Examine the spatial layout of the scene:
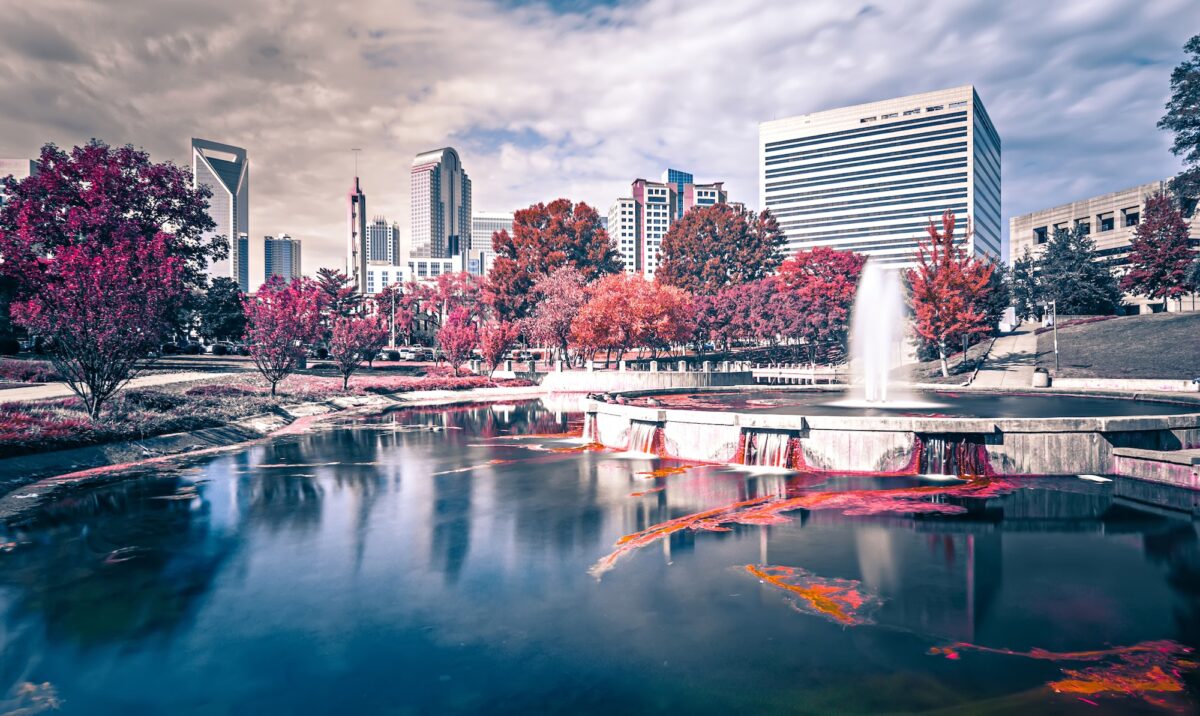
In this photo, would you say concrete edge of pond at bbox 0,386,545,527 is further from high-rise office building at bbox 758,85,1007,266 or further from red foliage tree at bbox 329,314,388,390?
high-rise office building at bbox 758,85,1007,266

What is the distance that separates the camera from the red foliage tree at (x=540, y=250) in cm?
7062

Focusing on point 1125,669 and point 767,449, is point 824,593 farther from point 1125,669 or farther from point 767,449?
point 767,449

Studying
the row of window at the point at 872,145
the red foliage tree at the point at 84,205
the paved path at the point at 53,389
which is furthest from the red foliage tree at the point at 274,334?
the row of window at the point at 872,145

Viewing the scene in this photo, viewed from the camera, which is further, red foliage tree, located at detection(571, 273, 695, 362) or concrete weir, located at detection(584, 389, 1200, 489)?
red foliage tree, located at detection(571, 273, 695, 362)

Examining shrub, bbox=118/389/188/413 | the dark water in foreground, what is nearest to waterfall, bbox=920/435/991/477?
the dark water in foreground

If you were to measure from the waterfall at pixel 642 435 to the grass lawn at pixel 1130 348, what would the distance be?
3204 cm

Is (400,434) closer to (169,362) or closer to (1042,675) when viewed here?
(1042,675)

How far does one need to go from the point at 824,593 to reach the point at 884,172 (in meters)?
170

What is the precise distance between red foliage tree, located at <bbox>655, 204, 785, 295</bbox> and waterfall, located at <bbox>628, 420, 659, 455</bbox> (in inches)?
2544

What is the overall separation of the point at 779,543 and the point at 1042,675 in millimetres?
4624

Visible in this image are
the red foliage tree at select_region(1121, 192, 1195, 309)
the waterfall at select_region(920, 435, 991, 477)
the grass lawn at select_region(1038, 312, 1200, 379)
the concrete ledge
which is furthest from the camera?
the red foliage tree at select_region(1121, 192, 1195, 309)

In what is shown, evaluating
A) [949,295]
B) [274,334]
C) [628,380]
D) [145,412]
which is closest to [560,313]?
[628,380]

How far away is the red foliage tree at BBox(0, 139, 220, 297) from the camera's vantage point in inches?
1335

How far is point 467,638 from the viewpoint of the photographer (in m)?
7.29
